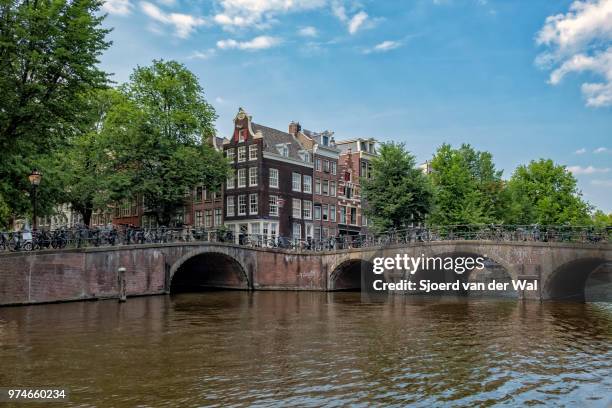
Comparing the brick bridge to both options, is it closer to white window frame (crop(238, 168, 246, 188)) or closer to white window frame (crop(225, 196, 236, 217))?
white window frame (crop(225, 196, 236, 217))

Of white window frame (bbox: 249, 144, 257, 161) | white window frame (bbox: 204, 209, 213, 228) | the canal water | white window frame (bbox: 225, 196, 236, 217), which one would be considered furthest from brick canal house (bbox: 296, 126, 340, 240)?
the canal water

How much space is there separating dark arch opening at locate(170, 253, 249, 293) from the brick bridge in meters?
0.07

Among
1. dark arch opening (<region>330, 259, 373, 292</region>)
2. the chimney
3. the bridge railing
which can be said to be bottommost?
dark arch opening (<region>330, 259, 373, 292</region>)

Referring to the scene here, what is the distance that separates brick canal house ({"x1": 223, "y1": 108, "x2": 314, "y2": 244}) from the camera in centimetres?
4919

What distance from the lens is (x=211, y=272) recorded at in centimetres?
4181

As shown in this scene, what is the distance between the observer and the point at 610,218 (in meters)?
86.7

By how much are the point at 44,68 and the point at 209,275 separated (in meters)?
24.2

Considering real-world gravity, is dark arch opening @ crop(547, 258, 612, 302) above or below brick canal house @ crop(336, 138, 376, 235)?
below

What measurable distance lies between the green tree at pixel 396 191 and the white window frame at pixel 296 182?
10809 mm

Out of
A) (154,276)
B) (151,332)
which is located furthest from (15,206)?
(151,332)

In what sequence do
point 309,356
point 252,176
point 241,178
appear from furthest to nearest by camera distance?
point 241,178 → point 252,176 → point 309,356

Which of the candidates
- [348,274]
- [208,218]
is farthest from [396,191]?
[208,218]

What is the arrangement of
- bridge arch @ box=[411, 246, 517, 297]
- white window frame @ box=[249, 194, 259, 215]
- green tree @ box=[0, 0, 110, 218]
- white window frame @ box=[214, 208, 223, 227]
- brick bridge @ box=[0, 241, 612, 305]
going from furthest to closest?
white window frame @ box=[214, 208, 223, 227], white window frame @ box=[249, 194, 259, 215], bridge arch @ box=[411, 246, 517, 297], brick bridge @ box=[0, 241, 612, 305], green tree @ box=[0, 0, 110, 218]

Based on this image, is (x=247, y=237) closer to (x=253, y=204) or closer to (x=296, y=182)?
(x=253, y=204)
